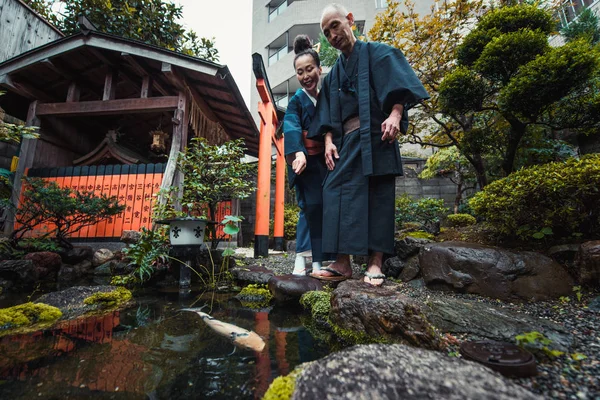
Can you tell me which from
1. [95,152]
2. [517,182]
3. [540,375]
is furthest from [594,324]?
[95,152]

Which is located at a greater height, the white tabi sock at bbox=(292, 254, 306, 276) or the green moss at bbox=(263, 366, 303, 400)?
the white tabi sock at bbox=(292, 254, 306, 276)

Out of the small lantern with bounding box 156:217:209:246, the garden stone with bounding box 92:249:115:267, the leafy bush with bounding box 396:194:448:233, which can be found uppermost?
the leafy bush with bounding box 396:194:448:233

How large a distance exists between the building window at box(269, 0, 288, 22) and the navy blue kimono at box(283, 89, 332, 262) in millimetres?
20293

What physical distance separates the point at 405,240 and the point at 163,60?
5697mm

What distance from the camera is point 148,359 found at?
1.48 meters

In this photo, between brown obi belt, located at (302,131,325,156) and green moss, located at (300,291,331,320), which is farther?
brown obi belt, located at (302,131,325,156)

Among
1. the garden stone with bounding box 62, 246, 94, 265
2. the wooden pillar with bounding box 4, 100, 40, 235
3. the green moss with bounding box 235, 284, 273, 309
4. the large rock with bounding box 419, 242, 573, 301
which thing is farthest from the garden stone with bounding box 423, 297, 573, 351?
the wooden pillar with bounding box 4, 100, 40, 235

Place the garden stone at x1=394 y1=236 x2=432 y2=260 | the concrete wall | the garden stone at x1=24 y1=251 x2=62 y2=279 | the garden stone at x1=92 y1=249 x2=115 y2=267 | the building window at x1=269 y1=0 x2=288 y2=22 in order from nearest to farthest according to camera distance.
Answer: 1. the garden stone at x1=394 y1=236 x2=432 y2=260
2. the garden stone at x1=24 y1=251 x2=62 y2=279
3. the garden stone at x1=92 y1=249 x2=115 y2=267
4. the concrete wall
5. the building window at x1=269 y1=0 x2=288 y2=22

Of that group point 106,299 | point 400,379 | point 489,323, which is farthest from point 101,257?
point 489,323

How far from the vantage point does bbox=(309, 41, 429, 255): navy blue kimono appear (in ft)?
7.16

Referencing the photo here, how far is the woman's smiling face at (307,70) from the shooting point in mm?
2672

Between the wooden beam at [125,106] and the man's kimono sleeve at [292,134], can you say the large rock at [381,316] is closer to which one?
the man's kimono sleeve at [292,134]

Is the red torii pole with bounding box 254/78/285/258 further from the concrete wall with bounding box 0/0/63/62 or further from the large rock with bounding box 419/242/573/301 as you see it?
the concrete wall with bounding box 0/0/63/62

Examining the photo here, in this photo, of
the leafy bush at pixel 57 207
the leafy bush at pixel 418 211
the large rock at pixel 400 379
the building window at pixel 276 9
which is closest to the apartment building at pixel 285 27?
the building window at pixel 276 9
